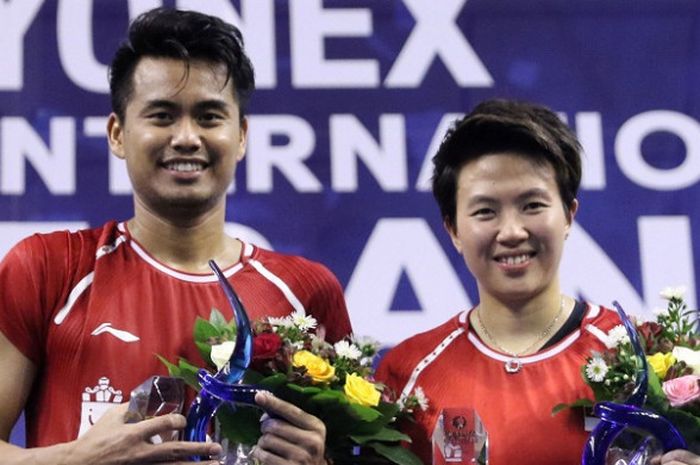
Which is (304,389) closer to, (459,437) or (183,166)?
(459,437)

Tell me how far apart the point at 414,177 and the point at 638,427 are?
1746 millimetres

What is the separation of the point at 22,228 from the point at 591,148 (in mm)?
1719

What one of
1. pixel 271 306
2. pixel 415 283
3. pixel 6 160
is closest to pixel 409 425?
pixel 271 306

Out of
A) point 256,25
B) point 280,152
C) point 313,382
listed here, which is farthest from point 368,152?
point 313,382

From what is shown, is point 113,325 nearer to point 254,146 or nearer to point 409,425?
point 409,425

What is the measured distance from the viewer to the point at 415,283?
3822 mm

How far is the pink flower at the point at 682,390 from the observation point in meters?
2.30

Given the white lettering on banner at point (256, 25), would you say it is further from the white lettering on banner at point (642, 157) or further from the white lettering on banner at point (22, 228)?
the white lettering on banner at point (642, 157)

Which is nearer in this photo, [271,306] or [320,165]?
[271,306]

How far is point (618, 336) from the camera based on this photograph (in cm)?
251

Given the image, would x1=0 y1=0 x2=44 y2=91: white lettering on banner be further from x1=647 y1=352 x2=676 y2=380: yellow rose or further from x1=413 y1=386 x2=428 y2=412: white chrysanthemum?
x1=647 y1=352 x2=676 y2=380: yellow rose

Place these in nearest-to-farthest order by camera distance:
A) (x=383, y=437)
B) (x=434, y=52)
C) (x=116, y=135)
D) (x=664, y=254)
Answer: (x=383, y=437) → (x=116, y=135) → (x=664, y=254) → (x=434, y=52)

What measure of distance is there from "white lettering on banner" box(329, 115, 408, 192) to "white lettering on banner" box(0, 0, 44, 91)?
37.6 inches

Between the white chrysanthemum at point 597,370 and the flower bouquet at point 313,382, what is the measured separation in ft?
1.22
